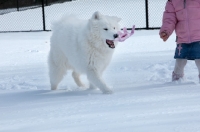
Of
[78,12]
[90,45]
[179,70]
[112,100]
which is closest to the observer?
[112,100]

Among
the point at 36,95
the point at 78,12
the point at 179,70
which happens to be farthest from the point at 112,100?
the point at 78,12

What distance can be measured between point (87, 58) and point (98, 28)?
1.23 feet

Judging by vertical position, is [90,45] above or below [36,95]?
above

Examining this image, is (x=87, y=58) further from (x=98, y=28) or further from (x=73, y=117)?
(x=73, y=117)

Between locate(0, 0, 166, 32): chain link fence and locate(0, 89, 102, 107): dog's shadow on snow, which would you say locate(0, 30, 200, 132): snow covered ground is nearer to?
locate(0, 89, 102, 107): dog's shadow on snow

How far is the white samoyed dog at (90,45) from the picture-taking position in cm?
493

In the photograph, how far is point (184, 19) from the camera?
521cm

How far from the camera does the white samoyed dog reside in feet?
16.2

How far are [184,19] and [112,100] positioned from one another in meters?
1.55


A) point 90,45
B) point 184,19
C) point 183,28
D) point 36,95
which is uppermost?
point 184,19

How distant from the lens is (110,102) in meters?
4.21

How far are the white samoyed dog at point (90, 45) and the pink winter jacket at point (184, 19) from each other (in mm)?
666

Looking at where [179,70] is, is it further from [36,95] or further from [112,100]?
[36,95]

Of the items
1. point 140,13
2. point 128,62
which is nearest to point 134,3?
point 140,13
